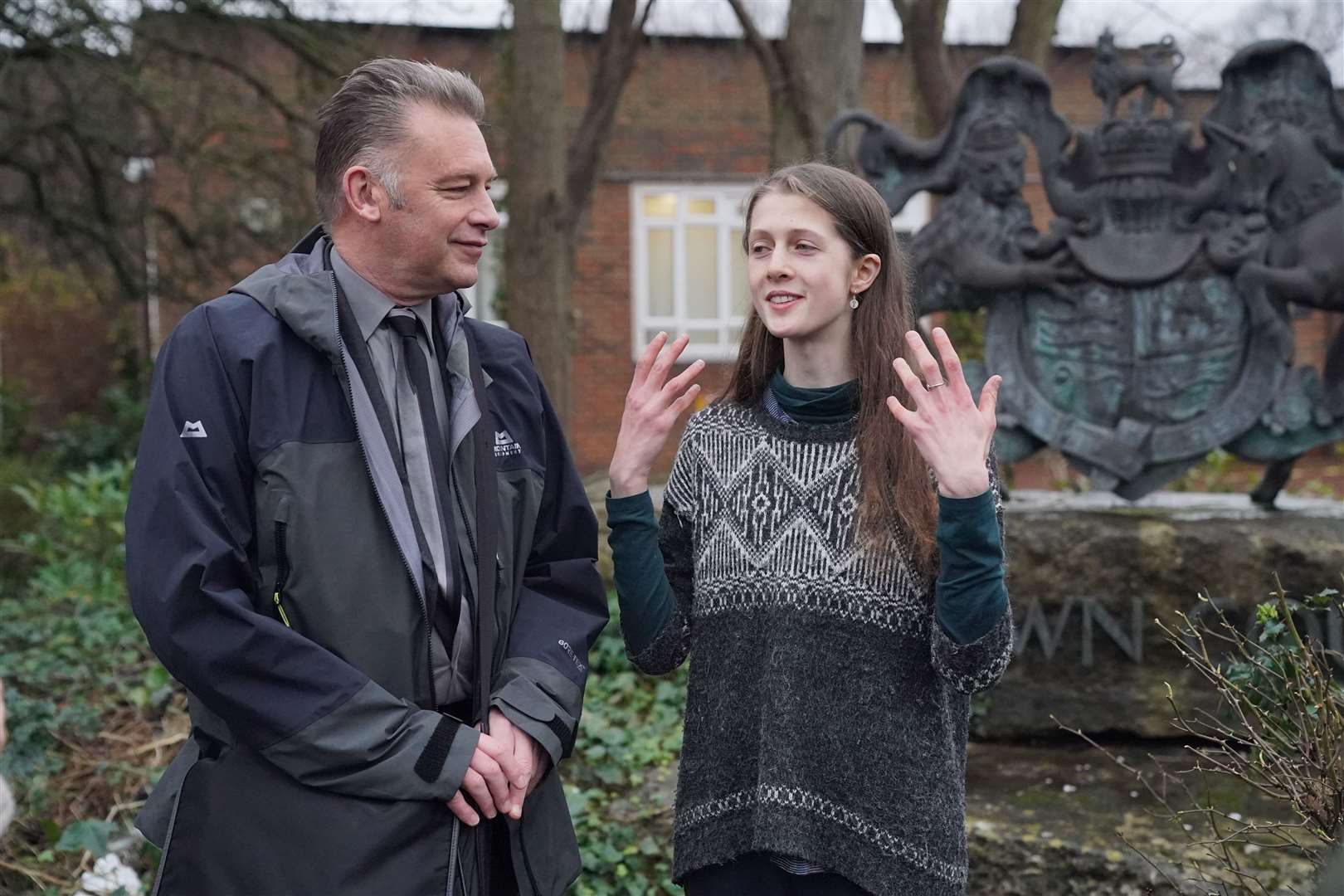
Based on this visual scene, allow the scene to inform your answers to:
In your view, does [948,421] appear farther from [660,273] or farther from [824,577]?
[660,273]

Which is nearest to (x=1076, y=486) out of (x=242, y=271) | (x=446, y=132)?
A: (x=446, y=132)

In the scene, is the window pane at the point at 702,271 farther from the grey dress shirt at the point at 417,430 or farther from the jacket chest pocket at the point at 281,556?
the jacket chest pocket at the point at 281,556

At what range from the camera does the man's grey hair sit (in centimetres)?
235

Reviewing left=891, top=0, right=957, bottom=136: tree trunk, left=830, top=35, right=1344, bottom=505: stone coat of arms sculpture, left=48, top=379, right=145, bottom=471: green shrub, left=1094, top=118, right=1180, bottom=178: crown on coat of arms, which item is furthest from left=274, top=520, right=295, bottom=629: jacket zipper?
left=48, top=379, right=145, bottom=471: green shrub

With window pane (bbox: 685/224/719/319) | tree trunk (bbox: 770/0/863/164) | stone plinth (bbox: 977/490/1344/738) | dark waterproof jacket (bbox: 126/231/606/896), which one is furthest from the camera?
window pane (bbox: 685/224/719/319)

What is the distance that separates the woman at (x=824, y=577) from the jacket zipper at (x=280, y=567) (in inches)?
24.5

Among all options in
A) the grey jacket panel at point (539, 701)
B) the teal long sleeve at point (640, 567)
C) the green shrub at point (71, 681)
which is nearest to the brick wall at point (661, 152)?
the green shrub at point (71, 681)

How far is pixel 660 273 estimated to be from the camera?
14703mm

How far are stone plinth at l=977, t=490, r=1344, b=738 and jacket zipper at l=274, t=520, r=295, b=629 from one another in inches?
142

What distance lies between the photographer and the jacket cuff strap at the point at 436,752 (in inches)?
85.7

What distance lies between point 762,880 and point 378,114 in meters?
1.54

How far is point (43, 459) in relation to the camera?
Answer: 39.5 feet

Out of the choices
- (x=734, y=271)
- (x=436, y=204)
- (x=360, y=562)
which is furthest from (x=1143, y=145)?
(x=734, y=271)

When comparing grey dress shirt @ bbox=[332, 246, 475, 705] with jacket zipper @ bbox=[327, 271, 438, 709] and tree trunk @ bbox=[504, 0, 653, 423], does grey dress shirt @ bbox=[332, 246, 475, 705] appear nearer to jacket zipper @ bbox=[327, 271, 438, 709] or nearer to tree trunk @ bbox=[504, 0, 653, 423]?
jacket zipper @ bbox=[327, 271, 438, 709]
